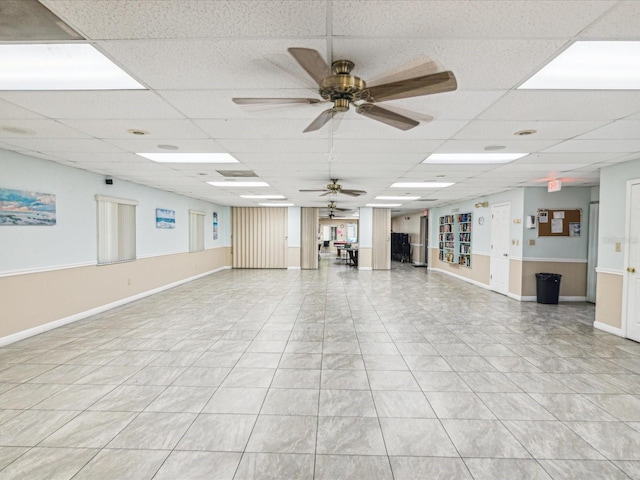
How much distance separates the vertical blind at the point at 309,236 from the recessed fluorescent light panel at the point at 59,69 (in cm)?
998

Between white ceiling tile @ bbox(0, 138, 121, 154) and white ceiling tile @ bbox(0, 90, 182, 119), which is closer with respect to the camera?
white ceiling tile @ bbox(0, 90, 182, 119)

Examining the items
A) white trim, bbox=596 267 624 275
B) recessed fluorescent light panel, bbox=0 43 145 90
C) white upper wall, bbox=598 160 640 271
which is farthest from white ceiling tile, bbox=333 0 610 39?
white trim, bbox=596 267 624 275

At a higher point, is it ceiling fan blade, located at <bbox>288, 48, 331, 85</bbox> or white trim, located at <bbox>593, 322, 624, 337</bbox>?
ceiling fan blade, located at <bbox>288, 48, 331, 85</bbox>

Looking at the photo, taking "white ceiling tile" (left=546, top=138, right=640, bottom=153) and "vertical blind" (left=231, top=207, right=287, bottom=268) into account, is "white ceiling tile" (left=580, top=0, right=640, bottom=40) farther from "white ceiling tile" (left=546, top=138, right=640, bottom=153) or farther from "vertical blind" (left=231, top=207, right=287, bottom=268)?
"vertical blind" (left=231, top=207, right=287, bottom=268)

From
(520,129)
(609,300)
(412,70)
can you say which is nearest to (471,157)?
(520,129)

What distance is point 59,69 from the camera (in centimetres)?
219

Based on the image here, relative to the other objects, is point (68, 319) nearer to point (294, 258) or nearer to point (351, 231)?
point (294, 258)

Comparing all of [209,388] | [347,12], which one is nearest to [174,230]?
[209,388]

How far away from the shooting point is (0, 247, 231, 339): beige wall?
420 centimetres

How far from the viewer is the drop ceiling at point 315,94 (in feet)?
5.32

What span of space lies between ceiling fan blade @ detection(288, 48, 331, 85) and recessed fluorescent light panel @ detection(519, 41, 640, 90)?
153 centimetres

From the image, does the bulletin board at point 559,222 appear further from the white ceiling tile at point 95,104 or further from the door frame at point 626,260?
the white ceiling tile at point 95,104

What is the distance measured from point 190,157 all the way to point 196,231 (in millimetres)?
5813

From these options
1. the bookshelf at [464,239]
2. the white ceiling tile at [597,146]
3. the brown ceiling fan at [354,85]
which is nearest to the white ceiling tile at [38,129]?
the brown ceiling fan at [354,85]
